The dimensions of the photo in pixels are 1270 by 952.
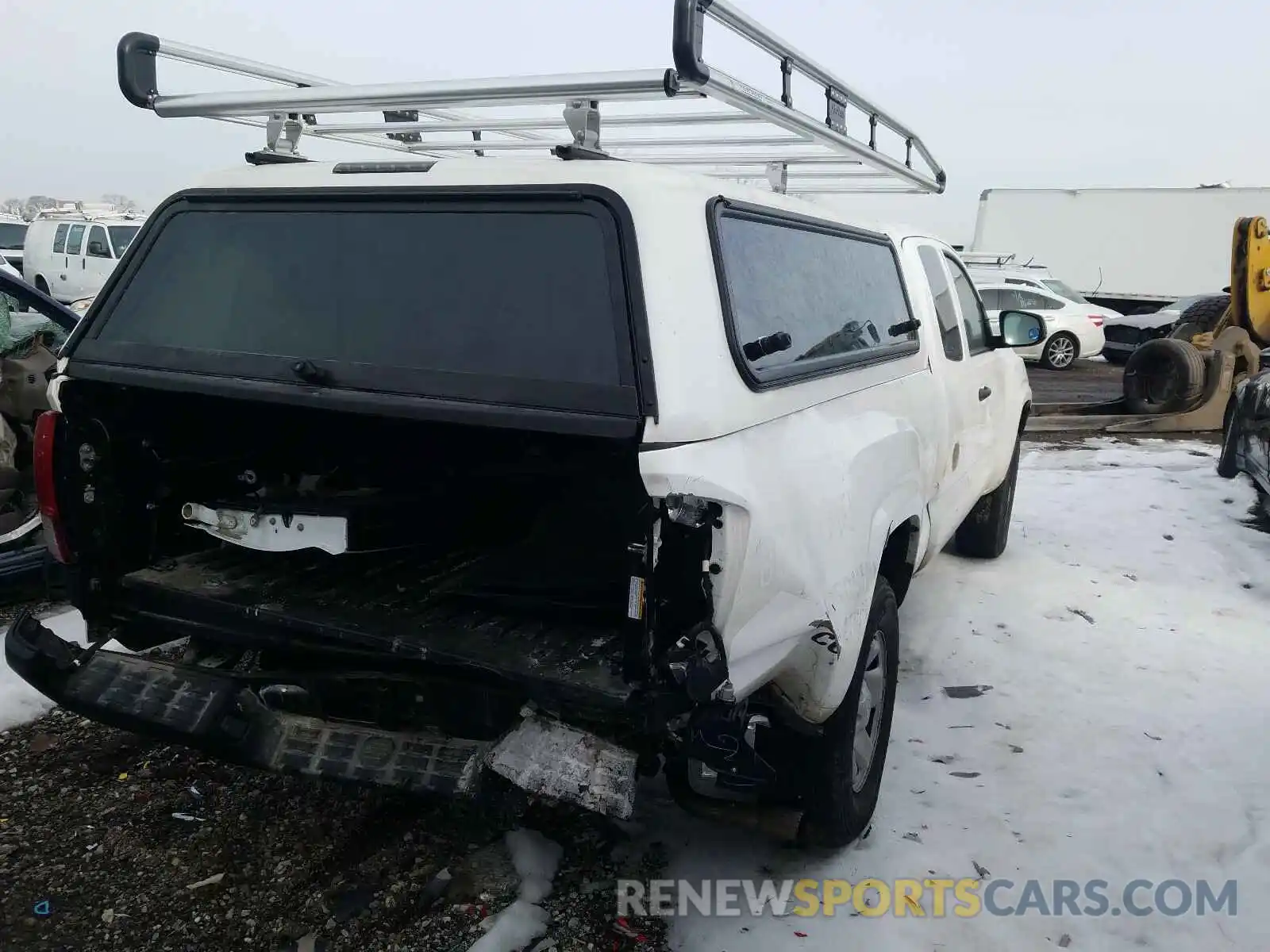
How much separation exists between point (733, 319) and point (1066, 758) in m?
2.30

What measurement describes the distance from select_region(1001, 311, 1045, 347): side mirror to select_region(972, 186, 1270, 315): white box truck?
60.3ft

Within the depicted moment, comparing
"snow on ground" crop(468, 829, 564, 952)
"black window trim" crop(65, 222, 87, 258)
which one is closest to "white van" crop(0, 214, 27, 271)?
"black window trim" crop(65, 222, 87, 258)

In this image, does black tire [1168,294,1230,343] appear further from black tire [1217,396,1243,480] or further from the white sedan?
black tire [1217,396,1243,480]

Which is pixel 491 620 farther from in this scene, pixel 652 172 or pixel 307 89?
pixel 307 89

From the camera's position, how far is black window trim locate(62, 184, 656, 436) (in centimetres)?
213

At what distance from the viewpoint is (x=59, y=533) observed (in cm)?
273

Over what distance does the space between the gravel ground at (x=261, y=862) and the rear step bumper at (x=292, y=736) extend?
0.10 metres

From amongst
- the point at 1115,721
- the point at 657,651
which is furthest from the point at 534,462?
the point at 1115,721

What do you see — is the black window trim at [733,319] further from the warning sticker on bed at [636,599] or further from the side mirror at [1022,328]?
the side mirror at [1022,328]

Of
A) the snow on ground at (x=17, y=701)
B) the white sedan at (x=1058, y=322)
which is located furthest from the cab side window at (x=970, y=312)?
the white sedan at (x=1058, y=322)

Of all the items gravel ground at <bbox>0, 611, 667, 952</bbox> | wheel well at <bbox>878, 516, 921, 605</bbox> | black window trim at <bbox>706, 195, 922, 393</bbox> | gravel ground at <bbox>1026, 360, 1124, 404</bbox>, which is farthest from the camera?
gravel ground at <bbox>1026, 360, 1124, 404</bbox>

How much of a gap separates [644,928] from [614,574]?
978 mm

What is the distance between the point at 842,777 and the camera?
108 inches

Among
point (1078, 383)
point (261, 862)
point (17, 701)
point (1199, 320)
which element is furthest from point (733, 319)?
point (1078, 383)
